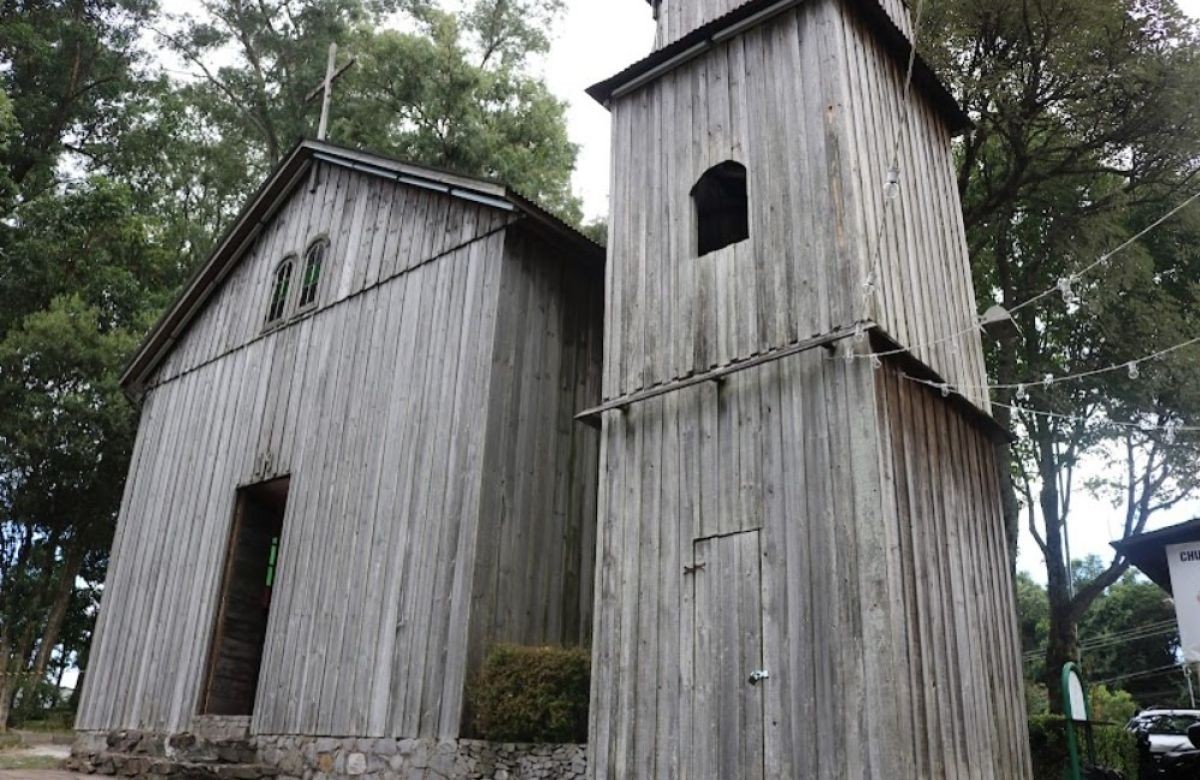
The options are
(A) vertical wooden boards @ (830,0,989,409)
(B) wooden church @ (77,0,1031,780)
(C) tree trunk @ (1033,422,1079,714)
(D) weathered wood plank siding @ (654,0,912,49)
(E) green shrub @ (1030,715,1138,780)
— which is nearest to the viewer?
(B) wooden church @ (77,0,1031,780)

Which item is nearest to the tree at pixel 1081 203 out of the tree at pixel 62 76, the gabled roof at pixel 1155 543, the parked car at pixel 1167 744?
the parked car at pixel 1167 744

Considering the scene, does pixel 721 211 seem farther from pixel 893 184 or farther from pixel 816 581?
pixel 816 581

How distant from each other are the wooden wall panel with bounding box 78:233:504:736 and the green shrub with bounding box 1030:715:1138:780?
8066 mm

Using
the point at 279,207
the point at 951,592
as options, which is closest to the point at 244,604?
the point at 279,207

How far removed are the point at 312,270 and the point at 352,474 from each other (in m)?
3.88

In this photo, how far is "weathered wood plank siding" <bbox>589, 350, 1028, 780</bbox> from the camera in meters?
6.57

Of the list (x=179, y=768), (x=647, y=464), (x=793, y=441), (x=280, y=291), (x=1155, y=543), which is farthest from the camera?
(x=280, y=291)

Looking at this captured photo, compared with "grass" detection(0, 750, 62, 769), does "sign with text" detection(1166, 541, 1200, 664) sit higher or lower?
higher

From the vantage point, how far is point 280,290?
567 inches

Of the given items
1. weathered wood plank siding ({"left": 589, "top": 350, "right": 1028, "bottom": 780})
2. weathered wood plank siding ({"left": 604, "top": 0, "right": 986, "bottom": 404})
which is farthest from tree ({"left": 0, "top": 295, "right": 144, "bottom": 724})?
weathered wood plank siding ({"left": 589, "top": 350, "right": 1028, "bottom": 780})

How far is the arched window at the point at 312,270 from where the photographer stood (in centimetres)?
1366

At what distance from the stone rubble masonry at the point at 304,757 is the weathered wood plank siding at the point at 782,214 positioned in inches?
138

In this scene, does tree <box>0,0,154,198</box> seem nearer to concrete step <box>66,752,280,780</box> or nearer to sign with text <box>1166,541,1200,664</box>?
concrete step <box>66,752,280,780</box>

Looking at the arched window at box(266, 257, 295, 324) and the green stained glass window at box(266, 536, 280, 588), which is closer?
the green stained glass window at box(266, 536, 280, 588)
